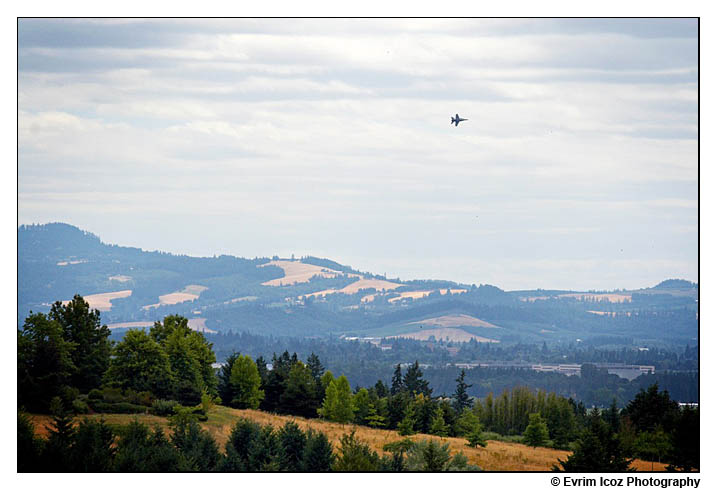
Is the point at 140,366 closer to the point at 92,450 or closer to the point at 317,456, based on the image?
the point at 92,450

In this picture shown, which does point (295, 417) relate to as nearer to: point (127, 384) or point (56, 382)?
point (127, 384)

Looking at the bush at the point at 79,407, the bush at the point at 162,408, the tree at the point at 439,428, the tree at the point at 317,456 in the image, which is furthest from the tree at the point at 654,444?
the bush at the point at 79,407

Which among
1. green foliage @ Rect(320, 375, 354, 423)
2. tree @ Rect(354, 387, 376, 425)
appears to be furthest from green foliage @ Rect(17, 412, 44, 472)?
tree @ Rect(354, 387, 376, 425)

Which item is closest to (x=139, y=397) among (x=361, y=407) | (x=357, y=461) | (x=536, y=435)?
(x=361, y=407)

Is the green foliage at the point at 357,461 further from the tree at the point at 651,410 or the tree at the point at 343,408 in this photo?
the tree at the point at 651,410
